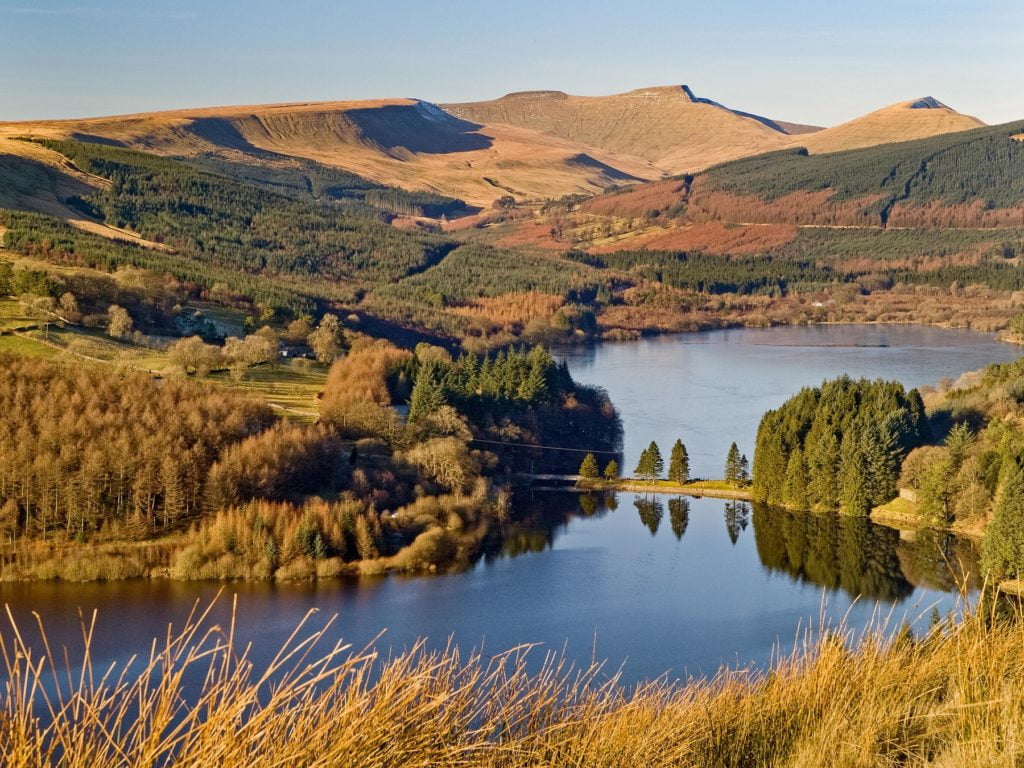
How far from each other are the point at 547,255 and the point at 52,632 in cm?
9056

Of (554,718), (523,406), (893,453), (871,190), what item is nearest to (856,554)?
(893,453)

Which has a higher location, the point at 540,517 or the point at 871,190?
the point at 871,190

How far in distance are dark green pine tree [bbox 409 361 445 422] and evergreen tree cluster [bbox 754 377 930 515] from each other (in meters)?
10.4

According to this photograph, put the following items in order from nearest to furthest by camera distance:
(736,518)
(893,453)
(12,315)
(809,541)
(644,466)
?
(809,541) → (736,518) → (893,453) → (644,466) → (12,315)

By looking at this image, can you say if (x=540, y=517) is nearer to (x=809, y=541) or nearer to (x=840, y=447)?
(x=809, y=541)

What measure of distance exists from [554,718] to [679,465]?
107 ft

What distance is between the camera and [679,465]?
38781 mm

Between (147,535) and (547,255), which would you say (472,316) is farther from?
(147,535)

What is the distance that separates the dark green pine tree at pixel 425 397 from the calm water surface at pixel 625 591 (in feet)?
14.6

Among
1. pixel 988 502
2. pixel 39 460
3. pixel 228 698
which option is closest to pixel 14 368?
pixel 39 460

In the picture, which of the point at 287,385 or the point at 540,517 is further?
the point at 287,385

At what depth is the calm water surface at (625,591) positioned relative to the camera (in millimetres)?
23469

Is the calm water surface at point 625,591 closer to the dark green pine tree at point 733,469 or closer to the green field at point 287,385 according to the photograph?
the dark green pine tree at point 733,469

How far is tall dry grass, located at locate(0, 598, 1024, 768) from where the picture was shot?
4.39 meters
